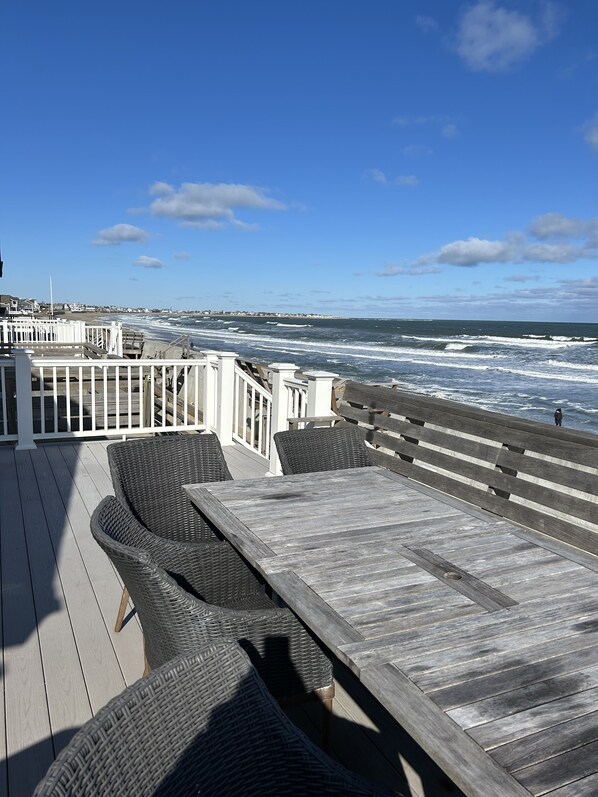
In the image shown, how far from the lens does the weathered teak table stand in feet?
2.75

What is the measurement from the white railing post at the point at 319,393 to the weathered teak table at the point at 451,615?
6.57 ft

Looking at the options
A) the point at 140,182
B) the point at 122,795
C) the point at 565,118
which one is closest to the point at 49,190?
the point at 140,182

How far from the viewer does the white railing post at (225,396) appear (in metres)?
5.23

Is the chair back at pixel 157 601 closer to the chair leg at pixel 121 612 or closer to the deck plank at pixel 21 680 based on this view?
the deck plank at pixel 21 680

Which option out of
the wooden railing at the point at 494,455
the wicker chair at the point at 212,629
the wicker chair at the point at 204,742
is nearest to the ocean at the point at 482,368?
the wooden railing at the point at 494,455

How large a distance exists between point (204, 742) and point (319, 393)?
3.33 m

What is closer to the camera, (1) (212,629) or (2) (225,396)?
(1) (212,629)

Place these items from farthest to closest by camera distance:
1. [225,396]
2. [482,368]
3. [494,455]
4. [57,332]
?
[482,368]
[57,332]
[225,396]
[494,455]

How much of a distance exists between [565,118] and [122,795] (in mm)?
14739

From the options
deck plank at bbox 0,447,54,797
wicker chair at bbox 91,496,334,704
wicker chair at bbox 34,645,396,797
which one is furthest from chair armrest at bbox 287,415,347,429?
wicker chair at bbox 34,645,396,797

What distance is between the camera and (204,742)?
85 cm

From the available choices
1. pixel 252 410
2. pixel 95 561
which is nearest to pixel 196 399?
pixel 252 410

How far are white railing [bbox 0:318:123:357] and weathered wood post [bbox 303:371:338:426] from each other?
25.6 ft

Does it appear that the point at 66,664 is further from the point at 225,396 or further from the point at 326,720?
the point at 225,396
